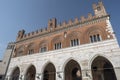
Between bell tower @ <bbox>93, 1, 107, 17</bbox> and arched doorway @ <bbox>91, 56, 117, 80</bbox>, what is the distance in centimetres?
559

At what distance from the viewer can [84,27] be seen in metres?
13.7

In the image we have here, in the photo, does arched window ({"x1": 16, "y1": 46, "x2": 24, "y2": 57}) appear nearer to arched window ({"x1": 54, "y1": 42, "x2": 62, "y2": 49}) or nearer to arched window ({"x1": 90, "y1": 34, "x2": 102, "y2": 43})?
arched window ({"x1": 54, "y1": 42, "x2": 62, "y2": 49})

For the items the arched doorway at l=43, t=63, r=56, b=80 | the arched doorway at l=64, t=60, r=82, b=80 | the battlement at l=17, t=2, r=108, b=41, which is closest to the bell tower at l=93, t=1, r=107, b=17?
the battlement at l=17, t=2, r=108, b=41

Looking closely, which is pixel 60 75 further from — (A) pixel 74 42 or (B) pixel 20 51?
(B) pixel 20 51

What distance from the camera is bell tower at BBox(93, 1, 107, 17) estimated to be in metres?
13.4

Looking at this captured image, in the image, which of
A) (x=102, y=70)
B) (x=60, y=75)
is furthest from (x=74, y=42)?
(x=102, y=70)

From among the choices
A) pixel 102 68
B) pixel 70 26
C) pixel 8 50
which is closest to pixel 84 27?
pixel 70 26

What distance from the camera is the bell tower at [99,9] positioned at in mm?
13358

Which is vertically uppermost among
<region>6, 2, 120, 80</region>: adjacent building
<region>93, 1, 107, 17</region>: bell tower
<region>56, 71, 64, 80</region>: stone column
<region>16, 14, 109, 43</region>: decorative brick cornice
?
<region>93, 1, 107, 17</region>: bell tower

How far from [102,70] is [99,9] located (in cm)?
767

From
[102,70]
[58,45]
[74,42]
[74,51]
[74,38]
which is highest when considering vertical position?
[74,38]

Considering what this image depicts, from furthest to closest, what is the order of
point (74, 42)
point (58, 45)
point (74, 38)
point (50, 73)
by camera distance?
point (50, 73)
point (58, 45)
point (74, 38)
point (74, 42)

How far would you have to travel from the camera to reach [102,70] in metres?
12.7

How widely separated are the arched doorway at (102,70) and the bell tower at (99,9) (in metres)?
5.59
